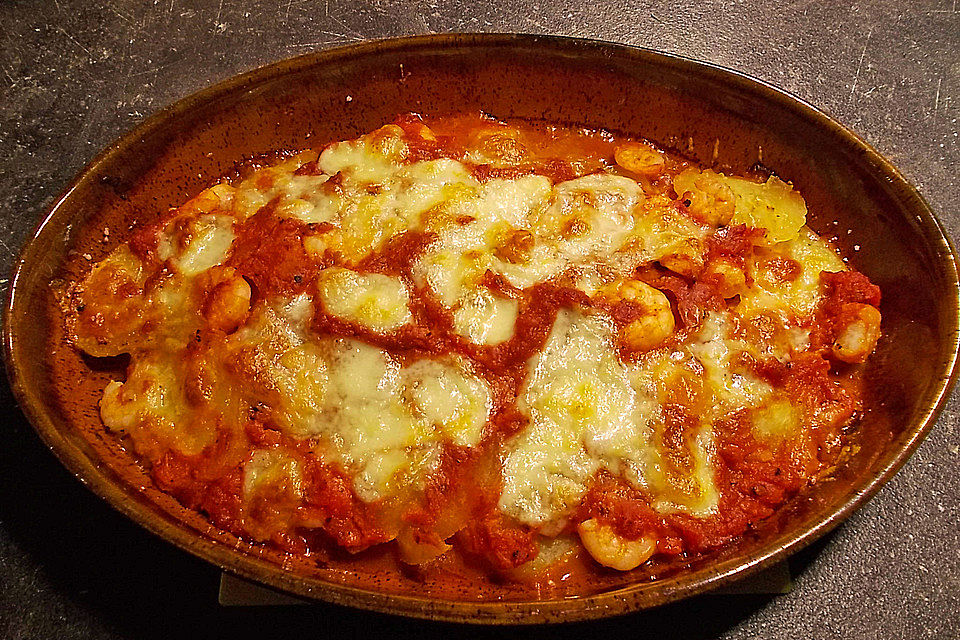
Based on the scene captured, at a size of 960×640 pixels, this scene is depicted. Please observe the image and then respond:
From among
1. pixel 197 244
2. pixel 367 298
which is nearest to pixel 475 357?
pixel 367 298

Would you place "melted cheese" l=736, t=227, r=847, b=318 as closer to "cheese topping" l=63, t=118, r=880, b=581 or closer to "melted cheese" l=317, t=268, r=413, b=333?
"cheese topping" l=63, t=118, r=880, b=581

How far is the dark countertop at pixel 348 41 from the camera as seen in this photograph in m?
2.03

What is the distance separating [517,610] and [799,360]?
3.42 ft

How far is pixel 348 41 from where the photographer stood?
3.36 metres

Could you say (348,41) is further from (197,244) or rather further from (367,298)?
(367,298)

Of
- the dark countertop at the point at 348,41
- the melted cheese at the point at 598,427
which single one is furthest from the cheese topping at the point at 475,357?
the dark countertop at the point at 348,41

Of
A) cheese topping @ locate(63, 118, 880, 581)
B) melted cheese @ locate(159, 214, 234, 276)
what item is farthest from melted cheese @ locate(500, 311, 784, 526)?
melted cheese @ locate(159, 214, 234, 276)

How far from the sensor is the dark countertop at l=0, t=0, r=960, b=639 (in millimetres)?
2029

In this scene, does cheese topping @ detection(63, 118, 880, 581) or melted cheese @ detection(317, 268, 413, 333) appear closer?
cheese topping @ detection(63, 118, 880, 581)

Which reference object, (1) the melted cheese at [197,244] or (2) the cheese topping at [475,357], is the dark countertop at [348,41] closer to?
(2) the cheese topping at [475,357]

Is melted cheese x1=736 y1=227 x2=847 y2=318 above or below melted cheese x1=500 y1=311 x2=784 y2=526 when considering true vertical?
above

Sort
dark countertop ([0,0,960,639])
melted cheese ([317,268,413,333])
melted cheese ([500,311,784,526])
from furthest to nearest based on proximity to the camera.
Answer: dark countertop ([0,0,960,639]) < melted cheese ([317,268,413,333]) < melted cheese ([500,311,784,526])

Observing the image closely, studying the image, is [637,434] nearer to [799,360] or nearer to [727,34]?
[799,360]

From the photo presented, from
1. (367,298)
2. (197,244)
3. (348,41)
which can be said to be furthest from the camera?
(348,41)
